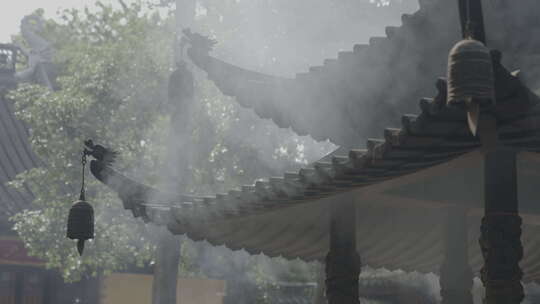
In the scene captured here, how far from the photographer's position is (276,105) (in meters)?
7.00

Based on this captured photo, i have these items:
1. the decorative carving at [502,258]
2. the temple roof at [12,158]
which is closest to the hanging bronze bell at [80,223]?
the decorative carving at [502,258]

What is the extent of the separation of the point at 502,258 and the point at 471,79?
1.26 m

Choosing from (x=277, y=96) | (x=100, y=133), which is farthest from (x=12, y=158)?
(x=277, y=96)

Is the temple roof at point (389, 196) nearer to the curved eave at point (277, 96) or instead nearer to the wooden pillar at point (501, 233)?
the wooden pillar at point (501, 233)

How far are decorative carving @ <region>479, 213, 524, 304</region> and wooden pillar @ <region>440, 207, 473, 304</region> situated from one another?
1.85 meters

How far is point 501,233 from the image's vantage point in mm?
4121

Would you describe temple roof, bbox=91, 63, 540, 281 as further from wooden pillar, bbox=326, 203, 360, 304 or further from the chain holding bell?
the chain holding bell

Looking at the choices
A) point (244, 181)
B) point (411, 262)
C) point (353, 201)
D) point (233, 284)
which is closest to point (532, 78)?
point (353, 201)

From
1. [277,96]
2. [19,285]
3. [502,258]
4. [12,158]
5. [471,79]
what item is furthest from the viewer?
[12,158]

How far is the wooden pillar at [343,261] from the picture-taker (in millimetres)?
5387

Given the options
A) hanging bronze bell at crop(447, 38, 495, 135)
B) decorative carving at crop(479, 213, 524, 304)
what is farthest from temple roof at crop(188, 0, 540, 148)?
hanging bronze bell at crop(447, 38, 495, 135)

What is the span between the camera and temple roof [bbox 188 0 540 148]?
212 inches

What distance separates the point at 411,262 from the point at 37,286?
13975 millimetres

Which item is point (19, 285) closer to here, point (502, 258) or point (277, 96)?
point (277, 96)
